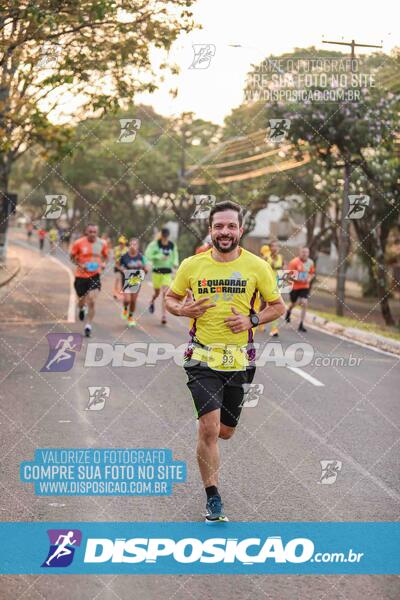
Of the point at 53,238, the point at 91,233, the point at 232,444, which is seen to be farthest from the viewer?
the point at 53,238

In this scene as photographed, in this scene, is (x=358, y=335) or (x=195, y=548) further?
(x=358, y=335)

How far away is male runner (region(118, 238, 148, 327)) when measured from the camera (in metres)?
17.1

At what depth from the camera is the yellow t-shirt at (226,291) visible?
21.2ft

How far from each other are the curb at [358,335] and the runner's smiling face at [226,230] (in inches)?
455

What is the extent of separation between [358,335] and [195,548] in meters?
14.9

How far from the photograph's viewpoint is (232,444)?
8.87 meters

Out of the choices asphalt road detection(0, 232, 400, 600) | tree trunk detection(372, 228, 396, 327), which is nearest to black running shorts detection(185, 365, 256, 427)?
asphalt road detection(0, 232, 400, 600)

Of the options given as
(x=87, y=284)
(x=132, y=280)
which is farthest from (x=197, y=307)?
(x=132, y=280)

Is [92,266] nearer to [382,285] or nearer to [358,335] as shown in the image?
[358,335]

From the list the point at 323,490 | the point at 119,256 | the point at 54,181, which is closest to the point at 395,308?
the point at 119,256

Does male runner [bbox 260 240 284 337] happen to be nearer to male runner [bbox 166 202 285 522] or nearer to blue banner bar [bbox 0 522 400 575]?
male runner [bbox 166 202 285 522]

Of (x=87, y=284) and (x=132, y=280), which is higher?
(x=132, y=280)

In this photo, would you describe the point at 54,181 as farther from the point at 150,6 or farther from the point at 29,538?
the point at 29,538

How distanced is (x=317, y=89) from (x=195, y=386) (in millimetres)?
19180
